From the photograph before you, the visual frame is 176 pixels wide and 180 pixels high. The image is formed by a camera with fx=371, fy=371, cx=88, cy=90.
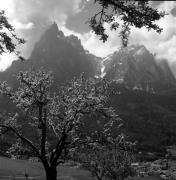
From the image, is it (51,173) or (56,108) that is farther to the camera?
(56,108)

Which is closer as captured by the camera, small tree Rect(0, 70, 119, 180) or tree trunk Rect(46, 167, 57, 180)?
tree trunk Rect(46, 167, 57, 180)

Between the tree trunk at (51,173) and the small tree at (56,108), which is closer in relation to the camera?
the tree trunk at (51,173)

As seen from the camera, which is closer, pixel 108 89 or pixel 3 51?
pixel 3 51

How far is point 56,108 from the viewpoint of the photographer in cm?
3981

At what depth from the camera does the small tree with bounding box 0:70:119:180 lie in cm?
3769

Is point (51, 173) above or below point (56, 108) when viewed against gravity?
below

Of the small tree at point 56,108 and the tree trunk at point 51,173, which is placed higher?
the small tree at point 56,108

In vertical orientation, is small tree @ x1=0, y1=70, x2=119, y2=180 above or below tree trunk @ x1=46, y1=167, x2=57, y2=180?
above

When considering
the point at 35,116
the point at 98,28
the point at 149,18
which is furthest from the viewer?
the point at 35,116

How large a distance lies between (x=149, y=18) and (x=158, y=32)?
2.73ft

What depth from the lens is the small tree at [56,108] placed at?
37.7m

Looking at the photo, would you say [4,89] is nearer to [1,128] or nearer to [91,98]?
Answer: [1,128]

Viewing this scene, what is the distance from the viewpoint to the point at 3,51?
23203 millimetres

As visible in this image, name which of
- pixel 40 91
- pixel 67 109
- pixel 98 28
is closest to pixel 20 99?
pixel 40 91
